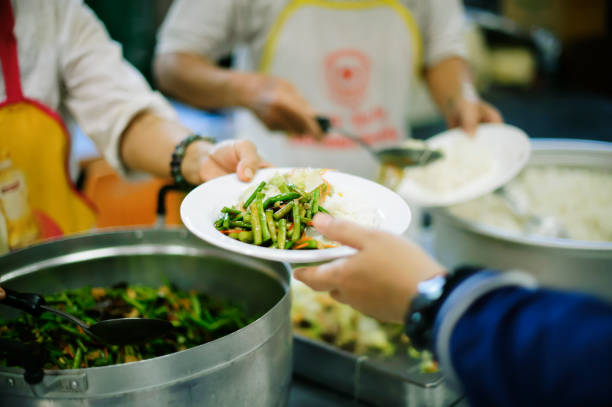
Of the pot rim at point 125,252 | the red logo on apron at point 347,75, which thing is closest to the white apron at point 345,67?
the red logo on apron at point 347,75

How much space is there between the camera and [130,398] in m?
0.82

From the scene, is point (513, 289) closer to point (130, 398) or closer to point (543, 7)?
point (130, 398)

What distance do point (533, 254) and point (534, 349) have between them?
1.08 m

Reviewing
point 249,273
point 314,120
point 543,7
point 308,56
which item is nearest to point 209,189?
point 249,273

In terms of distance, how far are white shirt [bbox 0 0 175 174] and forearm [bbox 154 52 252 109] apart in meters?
0.61

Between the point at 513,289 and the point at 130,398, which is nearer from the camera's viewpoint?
the point at 513,289

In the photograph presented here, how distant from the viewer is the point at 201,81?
2.38m

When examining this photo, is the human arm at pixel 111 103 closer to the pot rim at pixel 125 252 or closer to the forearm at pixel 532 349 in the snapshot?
the pot rim at pixel 125 252

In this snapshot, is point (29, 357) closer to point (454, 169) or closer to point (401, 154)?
point (401, 154)

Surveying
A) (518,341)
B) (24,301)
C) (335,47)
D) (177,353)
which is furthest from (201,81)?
(518,341)

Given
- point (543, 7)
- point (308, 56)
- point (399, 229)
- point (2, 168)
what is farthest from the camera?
point (543, 7)

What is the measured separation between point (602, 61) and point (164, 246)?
7520 millimetres

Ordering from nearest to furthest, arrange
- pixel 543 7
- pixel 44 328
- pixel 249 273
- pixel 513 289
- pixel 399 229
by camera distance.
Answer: pixel 513 289 → pixel 399 229 → pixel 44 328 → pixel 249 273 → pixel 543 7

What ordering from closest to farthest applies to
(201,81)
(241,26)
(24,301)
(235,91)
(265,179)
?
(24,301)
(265,179)
(235,91)
(201,81)
(241,26)
